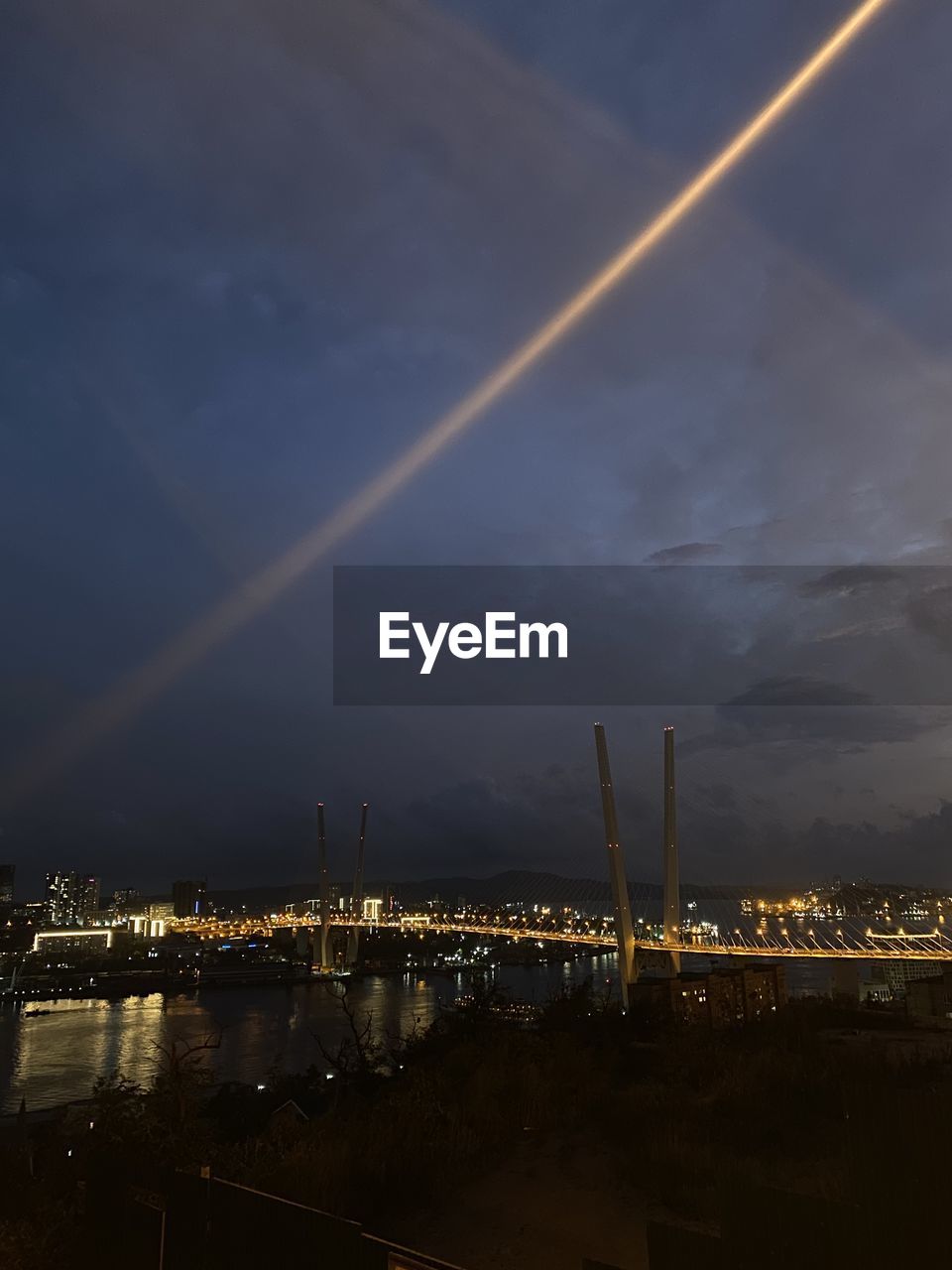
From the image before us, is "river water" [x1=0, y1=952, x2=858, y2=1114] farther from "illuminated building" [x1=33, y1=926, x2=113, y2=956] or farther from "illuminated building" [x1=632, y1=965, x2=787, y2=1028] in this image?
"illuminated building" [x1=33, y1=926, x2=113, y2=956]

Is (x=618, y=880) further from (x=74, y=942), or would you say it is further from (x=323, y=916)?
(x=74, y=942)

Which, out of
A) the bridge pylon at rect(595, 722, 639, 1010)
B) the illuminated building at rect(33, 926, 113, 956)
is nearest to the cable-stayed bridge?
the bridge pylon at rect(595, 722, 639, 1010)

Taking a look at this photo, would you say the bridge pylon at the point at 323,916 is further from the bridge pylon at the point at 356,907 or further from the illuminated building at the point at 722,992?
the illuminated building at the point at 722,992

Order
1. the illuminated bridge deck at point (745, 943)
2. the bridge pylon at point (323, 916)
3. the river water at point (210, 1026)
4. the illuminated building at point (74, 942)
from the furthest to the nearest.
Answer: the illuminated building at point (74, 942), the bridge pylon at point (323, 916), the illuminated bridge deck at point (745, 943), the river water at point (210, 1026)

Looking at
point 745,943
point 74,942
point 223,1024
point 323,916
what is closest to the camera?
point 223,1024

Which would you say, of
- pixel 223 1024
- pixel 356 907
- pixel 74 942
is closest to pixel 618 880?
pixel 223 1024

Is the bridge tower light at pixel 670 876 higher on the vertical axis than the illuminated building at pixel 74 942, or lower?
higher

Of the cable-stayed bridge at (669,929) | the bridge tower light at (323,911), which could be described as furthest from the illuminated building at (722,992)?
the bridge tower light at (323,911)

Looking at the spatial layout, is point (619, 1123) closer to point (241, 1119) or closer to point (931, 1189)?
point (931, 1189)

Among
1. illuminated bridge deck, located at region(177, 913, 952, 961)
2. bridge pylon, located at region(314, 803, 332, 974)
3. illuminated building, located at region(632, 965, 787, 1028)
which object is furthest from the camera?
bridge pylon, located at region(314, 803, 332, 974)

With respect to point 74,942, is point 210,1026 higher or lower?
higher

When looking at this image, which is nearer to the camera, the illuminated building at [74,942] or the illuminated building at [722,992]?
the illuminated building at [722,992]

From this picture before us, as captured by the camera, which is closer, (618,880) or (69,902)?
(618,880)
